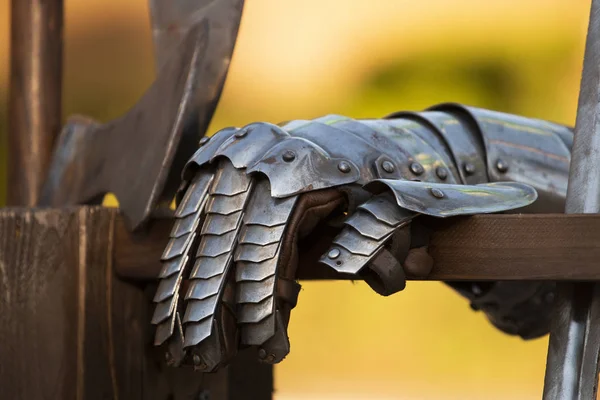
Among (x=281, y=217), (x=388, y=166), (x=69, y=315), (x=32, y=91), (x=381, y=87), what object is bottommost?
(x=69, y=315)

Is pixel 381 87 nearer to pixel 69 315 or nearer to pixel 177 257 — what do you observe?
pixel 69 315

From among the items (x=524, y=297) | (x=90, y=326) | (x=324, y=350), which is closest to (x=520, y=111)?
(x=324, y=350)

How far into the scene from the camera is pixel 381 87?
493cm

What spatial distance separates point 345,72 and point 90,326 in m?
3.62

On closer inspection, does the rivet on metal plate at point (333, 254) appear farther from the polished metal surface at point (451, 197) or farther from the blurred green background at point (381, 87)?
the blurred green background at point (381, 87)

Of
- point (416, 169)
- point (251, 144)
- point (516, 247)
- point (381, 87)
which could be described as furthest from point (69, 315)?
point (381, 87)

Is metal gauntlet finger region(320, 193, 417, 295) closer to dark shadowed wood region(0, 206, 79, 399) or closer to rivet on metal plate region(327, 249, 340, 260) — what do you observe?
rivet on metal plate region(327, 249, 340, 260)

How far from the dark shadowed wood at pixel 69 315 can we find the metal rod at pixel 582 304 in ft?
1.68

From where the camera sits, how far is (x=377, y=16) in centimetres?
517

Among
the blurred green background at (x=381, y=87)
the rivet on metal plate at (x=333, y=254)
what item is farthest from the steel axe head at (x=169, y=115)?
the blurred green background at (x=381, y=87)

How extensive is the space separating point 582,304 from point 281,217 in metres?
0.38

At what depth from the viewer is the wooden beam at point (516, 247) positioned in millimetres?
1177

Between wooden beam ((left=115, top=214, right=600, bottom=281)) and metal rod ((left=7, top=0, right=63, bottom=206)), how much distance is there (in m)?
0.76

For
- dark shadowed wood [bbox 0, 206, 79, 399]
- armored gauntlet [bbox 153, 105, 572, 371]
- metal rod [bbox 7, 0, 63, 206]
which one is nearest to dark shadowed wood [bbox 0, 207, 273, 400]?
dark shadowed wood [bbox 0, 206, 79, 399]
